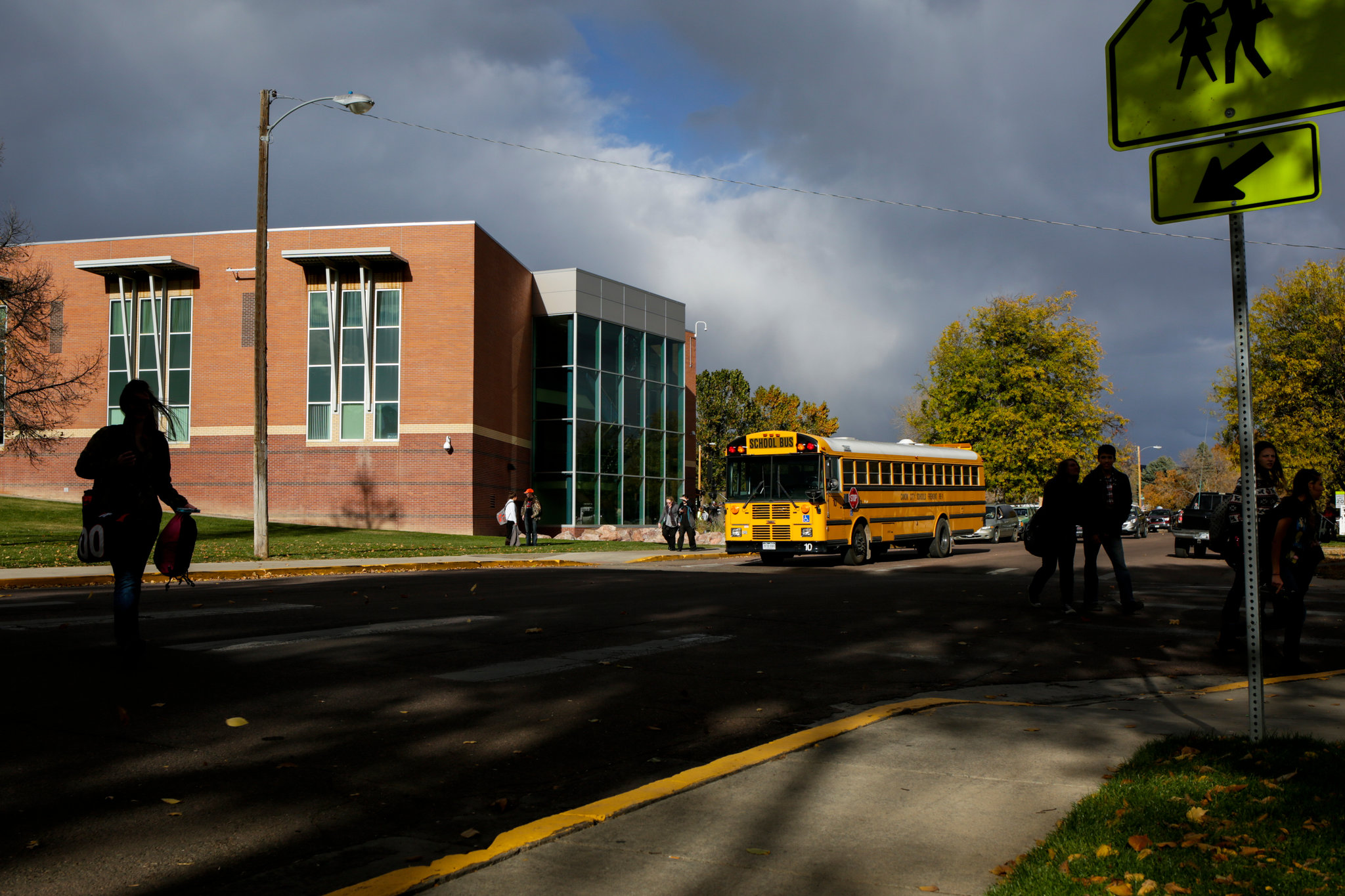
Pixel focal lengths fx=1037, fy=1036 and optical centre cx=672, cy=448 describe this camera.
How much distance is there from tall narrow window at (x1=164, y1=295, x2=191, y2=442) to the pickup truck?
34.9 meters

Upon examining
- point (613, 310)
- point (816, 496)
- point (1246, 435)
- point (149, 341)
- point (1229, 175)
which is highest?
point (613, 310)

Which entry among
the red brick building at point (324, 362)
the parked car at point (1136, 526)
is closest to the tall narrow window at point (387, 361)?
the red brick building at point (324, 362)

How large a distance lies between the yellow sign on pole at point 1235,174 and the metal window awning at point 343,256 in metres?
34.6

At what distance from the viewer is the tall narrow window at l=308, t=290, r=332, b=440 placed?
38.4 m

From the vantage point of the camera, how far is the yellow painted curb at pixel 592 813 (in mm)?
3402

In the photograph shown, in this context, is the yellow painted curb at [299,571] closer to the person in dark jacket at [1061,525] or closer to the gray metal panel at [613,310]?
the person in dark jacket at [1061,525]

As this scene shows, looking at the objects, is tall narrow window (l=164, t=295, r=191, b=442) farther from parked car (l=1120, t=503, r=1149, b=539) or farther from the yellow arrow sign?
parked car (l=1120, t=503, r=1149, b=539)

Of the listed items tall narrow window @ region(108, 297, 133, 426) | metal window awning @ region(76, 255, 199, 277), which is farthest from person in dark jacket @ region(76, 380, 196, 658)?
tall narrow window @ region(108, 297, 133, 426)

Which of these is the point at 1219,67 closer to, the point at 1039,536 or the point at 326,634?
the point at 326,634

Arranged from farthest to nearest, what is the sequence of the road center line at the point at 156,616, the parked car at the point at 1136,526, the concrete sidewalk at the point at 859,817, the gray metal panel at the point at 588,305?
the parked car at the point at 1136,526 < the gray metal panel at the point at 588,305 < the road center line at the point at 156,616 < the concrete sidewalk at the point at 859,817

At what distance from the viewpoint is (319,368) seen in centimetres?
3853

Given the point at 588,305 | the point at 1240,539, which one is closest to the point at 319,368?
the point at 588,305

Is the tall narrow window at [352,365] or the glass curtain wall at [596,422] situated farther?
the glass curtain wall at [596,422]

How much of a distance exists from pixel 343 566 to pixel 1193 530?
23.9m
